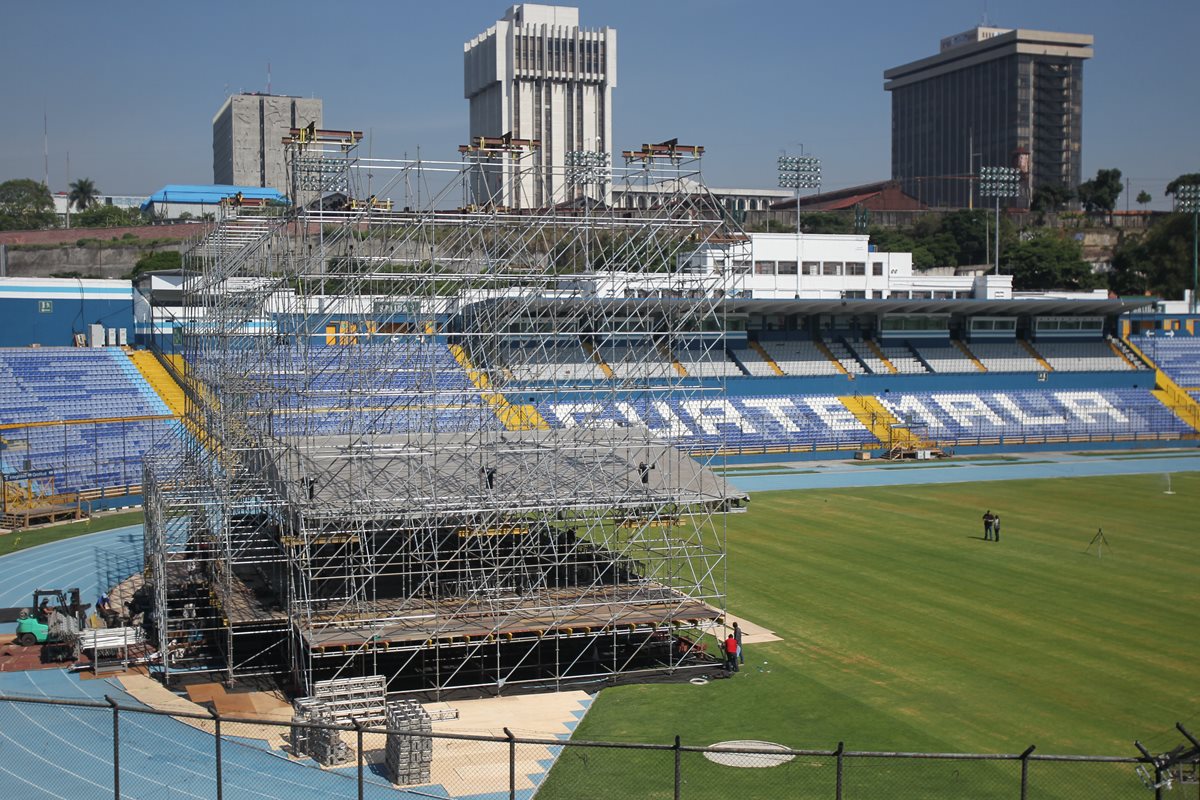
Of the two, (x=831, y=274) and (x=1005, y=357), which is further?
(x=831, y=274)

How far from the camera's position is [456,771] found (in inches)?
674

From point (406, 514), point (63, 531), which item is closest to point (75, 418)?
point (63, 531)

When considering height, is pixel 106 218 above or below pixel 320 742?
above

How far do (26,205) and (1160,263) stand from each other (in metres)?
107

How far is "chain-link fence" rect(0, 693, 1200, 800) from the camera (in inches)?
634

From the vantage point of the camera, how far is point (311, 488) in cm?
2152

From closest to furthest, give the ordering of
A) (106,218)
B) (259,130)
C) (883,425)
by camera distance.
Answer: (883,425), (106,218), (259,130)

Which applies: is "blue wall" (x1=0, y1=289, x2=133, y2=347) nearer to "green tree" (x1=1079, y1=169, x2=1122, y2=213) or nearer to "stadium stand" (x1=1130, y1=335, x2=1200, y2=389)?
"stadium stand" (x1=1130, y1=335, x2=1200, y2=389)

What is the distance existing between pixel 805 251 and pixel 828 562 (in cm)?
3910

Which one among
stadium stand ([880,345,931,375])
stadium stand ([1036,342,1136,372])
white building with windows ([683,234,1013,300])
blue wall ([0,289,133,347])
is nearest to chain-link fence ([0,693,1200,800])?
blue wall ([0,289,133,347])

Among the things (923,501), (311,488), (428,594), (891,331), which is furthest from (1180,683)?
(891,331)

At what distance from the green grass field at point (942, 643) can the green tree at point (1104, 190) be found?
109933 millimetres

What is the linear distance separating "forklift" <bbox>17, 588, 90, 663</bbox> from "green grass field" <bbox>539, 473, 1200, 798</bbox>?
1051cm

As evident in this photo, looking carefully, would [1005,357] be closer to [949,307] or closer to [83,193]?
[949,307]
